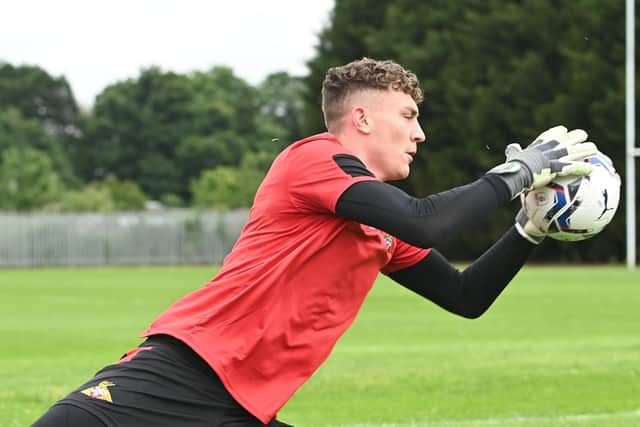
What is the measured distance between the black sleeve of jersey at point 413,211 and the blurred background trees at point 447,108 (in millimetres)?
46240

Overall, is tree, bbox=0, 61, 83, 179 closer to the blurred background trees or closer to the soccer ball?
the blurred background trees

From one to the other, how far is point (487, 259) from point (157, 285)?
97.5 feet

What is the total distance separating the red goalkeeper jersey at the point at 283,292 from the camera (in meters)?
4.27

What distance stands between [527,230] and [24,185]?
76.8 metres

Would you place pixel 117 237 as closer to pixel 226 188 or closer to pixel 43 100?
pixel 226 188

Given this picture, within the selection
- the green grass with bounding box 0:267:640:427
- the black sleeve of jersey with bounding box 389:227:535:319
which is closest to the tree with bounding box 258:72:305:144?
the green grass with bounding box 0:267:640:427

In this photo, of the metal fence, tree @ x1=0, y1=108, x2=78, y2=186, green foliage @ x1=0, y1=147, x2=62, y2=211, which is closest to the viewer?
the metal fence

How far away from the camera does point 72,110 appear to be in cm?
11331

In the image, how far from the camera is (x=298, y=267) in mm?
4285

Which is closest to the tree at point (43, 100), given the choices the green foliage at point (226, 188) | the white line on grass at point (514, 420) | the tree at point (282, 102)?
the tree at point (282, 102)

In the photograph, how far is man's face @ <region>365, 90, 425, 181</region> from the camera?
4449 mm

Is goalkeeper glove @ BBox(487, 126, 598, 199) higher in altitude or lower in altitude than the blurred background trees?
higher

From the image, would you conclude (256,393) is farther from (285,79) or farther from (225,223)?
(285,79)

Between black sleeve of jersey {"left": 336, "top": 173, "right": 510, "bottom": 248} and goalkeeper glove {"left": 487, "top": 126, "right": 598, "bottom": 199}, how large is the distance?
172mm
